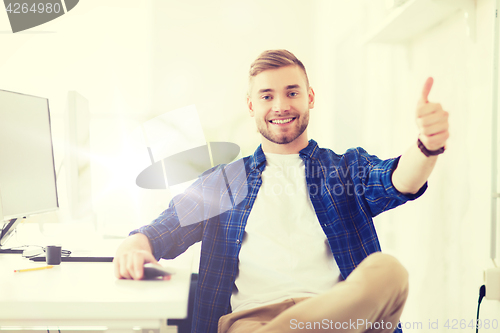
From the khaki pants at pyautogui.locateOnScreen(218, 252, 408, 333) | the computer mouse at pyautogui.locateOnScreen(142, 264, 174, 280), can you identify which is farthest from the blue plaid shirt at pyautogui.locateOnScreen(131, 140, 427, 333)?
the khaki pants at pyautogui.locateOnScreen(218, 252, 408, 333)

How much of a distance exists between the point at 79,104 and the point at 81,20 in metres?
1.17

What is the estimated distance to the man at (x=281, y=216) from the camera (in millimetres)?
849

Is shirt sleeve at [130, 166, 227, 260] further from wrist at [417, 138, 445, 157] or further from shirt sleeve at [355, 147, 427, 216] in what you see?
wrist at [417, 138, 445, 157]

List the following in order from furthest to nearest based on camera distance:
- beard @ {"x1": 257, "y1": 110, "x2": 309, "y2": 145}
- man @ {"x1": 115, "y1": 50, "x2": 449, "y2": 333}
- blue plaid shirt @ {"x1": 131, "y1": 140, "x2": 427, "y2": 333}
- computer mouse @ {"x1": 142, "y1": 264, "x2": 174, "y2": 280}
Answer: beard @ {"x1": 257, "y1": 110, "x2": 309, "y2": 145} < blue plaid shirt @ {"x1": 131, "y1": 140, "x2": 427, "y2": 333} < man @ {"x1": 115, "y1": 50, "x2": 449, "y2": 333} < computer mouse @ {"x1": 142, "y1": 264, "x2": 174, "y2": 280}

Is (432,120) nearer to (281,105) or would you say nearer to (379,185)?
(379,185)

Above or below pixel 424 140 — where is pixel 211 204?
below

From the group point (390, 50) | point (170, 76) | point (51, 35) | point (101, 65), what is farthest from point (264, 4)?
point (51, 35)

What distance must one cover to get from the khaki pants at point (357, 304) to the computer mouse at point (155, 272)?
0.22m

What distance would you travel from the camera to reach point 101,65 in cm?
190

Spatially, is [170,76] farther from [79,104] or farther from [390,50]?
[390,50]

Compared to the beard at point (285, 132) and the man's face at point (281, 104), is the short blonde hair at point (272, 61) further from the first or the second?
the beard at point (285, 132)

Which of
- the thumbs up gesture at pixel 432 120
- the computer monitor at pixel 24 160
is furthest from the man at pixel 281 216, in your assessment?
the computer monitor at pixel 24 160

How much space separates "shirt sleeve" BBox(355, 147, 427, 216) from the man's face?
0.94 ft

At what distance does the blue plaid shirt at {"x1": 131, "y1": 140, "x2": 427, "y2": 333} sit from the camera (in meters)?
0.96
